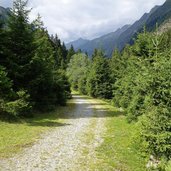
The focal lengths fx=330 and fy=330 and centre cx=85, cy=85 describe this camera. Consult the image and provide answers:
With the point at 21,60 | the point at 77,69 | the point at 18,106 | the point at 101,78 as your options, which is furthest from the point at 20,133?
the point at 77,69

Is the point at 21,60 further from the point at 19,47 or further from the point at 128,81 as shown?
the point at 128,81

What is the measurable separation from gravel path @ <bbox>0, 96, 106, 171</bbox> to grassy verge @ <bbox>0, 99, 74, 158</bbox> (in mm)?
588

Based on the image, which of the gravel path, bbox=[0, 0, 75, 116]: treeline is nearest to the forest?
bbox=[0, 0, 75, 116]: treeline

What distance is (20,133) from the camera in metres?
22.2

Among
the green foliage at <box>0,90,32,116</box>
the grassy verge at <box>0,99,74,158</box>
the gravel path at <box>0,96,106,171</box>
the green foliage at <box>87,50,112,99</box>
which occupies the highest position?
the green foliage at <box>87,50,112,99</box>

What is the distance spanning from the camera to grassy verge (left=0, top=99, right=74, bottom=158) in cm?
1784

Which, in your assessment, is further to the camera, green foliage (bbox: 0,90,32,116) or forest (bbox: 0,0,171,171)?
green foliage (bbox: 0,90,32,116)

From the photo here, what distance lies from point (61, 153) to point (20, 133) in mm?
5933

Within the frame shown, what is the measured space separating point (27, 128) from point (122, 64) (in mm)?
20304

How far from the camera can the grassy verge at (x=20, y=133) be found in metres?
17.8

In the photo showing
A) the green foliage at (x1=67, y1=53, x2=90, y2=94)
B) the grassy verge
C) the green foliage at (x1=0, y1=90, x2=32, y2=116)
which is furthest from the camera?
the green foliage at (x1=67, y1=53, x2=90, y2=94)

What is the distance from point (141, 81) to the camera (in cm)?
1673

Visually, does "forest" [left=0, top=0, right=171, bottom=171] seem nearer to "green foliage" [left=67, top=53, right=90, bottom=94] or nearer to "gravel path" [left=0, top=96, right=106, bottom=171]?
"gravel path" [left=0, top=96, right=106, bottom=171]

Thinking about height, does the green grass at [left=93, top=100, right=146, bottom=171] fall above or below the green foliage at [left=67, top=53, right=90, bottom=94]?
below
